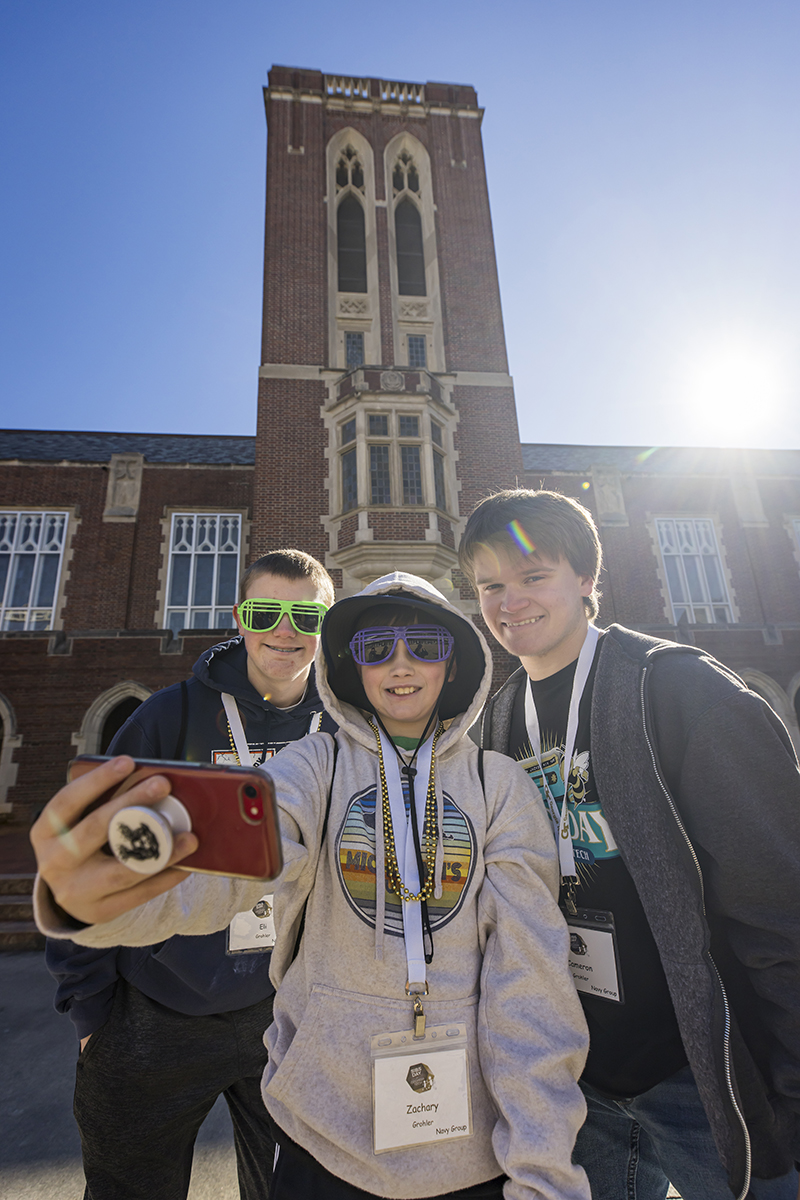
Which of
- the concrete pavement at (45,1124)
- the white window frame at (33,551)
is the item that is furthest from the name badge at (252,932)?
the white window frame at (33,551)

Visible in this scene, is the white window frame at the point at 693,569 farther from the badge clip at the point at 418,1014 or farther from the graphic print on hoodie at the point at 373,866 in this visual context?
the badge clip at the point at 418,1014

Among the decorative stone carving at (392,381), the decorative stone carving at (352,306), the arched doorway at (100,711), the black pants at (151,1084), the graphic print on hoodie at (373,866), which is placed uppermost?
the decorative stone carving at (352,306)

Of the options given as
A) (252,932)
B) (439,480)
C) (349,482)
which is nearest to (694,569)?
(439,480)

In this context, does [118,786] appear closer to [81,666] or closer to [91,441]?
[81,666]

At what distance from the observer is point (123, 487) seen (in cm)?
1584

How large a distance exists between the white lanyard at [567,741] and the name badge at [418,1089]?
583mm

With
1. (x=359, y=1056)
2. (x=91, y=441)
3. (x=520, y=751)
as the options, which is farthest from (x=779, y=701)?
(x=91, y=441)

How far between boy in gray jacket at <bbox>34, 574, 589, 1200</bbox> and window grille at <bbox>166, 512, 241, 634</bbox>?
1414 cm

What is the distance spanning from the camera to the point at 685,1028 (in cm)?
135

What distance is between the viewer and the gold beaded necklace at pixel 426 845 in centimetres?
138

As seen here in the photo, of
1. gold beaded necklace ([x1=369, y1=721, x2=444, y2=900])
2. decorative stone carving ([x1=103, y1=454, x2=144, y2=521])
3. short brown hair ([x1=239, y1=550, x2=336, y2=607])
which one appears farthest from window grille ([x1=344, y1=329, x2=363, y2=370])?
gold beaded necklace ([x1=369, y1=721, x2=444, y2=900])

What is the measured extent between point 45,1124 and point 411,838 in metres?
3.42

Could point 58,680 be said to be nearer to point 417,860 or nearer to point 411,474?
point 411,474

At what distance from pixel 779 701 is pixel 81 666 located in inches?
637
